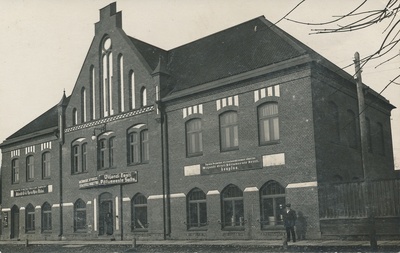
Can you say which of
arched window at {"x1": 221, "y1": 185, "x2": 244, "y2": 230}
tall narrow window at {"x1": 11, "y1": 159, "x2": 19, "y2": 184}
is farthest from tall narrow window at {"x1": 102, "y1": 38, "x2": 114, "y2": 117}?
tall narrow window at {"x1": 11, "y1": 159, "x2": 19, "y2": 184}

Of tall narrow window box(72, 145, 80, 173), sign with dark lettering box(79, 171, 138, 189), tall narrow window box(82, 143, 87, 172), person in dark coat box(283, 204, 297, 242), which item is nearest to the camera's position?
person in dark coat box(283, 204, 297, 242)

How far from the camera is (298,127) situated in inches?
827

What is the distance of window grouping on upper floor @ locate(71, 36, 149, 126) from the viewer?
28.1m

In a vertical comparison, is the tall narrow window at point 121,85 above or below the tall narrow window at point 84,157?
above

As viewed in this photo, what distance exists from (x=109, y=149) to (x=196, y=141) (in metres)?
6.74

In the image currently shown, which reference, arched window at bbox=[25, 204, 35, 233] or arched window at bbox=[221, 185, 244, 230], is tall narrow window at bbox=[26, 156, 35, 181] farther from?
arched window at bbox=[221, 185, 244, 230]

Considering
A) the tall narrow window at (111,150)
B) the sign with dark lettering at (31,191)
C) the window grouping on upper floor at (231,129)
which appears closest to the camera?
the window grouping on upper floor at (231,129)

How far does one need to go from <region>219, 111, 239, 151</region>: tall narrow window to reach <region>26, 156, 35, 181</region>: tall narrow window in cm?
1729

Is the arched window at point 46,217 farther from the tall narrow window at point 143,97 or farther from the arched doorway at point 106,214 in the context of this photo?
the tall narrow window at point 143,97

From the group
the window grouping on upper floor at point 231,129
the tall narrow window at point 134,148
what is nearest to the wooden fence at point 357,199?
the window grouping on upper floor at point 231,129

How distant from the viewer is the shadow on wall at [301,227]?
20109 mm

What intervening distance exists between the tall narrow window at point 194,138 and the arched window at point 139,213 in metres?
4.10

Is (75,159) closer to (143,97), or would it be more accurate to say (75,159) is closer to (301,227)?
(143,97)

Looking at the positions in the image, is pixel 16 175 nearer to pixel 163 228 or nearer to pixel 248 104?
pixel 163 228
